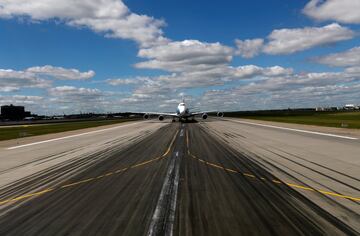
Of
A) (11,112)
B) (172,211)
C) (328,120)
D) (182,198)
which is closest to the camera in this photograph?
(172,211)

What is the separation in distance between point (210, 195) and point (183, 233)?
132 inches

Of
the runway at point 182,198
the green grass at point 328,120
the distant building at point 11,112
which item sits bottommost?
Answer: the runway at point 182,198

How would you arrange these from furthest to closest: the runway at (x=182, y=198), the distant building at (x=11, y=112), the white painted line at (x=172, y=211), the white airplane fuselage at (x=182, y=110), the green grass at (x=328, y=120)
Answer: the distant building at (x=11, y=112) → the white airplane fuselage at (x=182, y=110) → the green grass at (x=328, y=120) → the runway at (x=182, y=198) → the white painted line at (x=172, y=211)

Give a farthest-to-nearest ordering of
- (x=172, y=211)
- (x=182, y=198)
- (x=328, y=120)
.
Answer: (x=328, y=120)
(x=182, y=198)
(x=172, y=211)

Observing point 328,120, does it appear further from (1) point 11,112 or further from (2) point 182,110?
(1) point 11,112

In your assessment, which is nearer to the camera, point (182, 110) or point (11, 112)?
point (182, 110)

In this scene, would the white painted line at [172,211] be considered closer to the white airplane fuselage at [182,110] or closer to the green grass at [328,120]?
the green grass at [328,120]

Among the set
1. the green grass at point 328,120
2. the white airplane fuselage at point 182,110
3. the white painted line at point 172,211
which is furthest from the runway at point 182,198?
the white airplane fuselage at point 182,110

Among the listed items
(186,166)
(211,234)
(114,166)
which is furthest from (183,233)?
(114,166)

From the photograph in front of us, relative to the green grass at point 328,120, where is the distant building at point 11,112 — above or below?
above

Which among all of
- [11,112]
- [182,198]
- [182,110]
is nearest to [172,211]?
[182,198]

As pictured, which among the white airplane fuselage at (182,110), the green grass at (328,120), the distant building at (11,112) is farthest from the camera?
the distant building at (11,112)

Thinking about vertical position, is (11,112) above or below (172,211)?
above

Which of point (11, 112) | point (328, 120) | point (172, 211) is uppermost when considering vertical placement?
point (11, 112)
